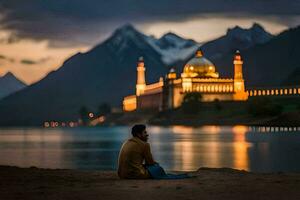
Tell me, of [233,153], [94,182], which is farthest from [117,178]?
[233,153]

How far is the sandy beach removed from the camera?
1372 centimetres

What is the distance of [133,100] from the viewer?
180 m

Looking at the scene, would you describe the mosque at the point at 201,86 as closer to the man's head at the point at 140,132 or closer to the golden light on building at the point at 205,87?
the golden light on building at the point at 205,87

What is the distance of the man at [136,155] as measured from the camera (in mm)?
16094

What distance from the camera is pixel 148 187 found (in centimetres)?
1491

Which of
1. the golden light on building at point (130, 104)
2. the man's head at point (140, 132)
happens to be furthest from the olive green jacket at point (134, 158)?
the golden light on building at point (130, 104)

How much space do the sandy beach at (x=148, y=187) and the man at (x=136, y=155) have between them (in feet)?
1.15

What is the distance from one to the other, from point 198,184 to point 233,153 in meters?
24.4

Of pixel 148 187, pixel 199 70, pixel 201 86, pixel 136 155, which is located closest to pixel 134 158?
pixel 136 155

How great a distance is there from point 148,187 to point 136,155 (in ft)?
4.35

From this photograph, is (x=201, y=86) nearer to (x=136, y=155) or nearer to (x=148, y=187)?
(x=136, y=155)

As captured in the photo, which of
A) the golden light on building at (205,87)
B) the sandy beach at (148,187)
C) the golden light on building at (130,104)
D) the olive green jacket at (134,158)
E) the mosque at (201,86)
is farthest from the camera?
the golden light on building at (130,104)

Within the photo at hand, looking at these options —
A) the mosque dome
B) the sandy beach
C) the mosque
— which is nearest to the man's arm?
the sandy beach

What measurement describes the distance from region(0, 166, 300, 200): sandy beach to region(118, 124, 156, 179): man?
350 mm
